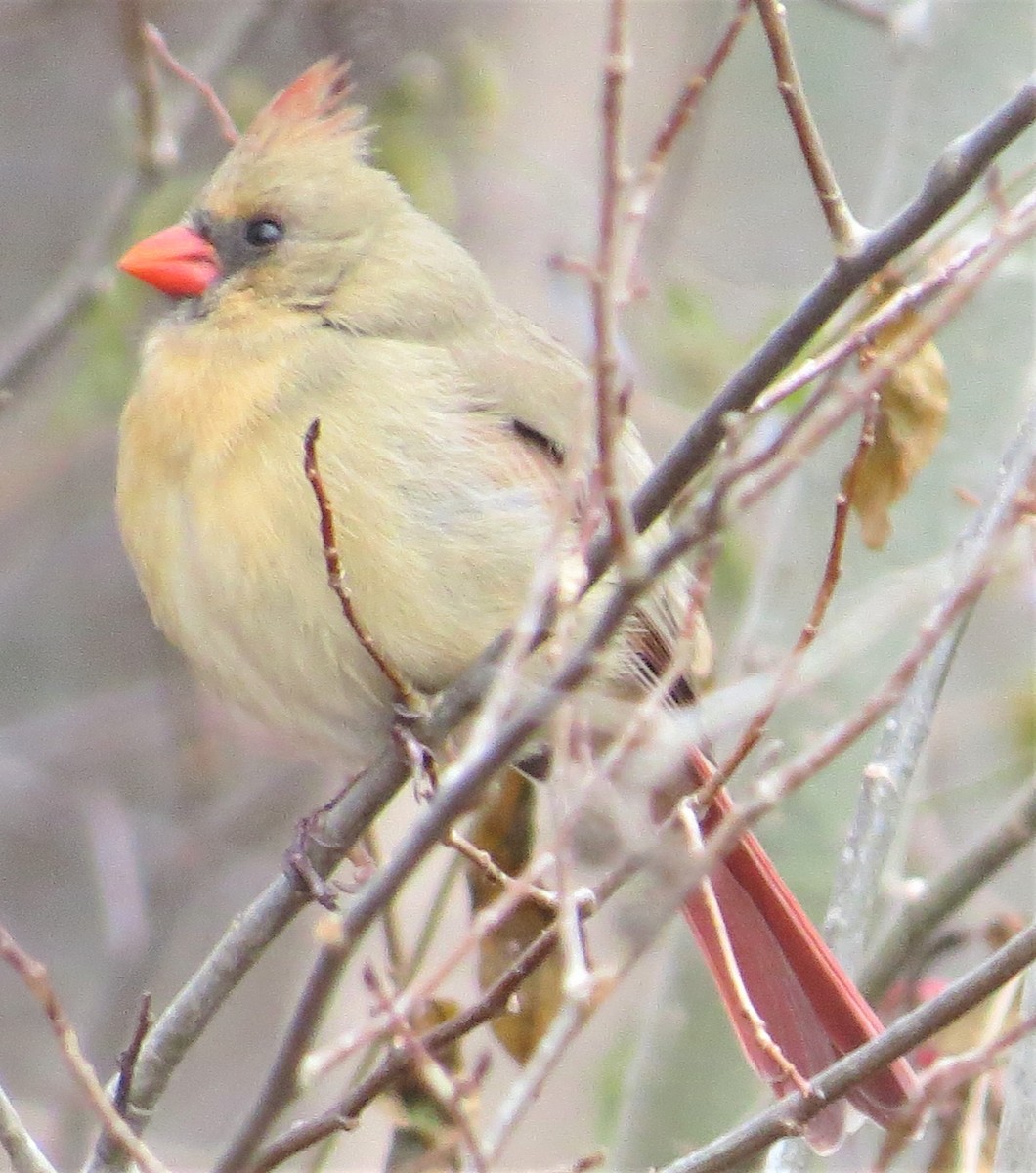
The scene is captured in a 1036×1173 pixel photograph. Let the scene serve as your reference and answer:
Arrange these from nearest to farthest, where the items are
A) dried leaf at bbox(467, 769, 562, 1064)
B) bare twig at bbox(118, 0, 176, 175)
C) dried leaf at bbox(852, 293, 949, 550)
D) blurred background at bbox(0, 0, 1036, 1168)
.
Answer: dried leaf at bbox(852, 293, 949, 550) < dried leaf at bbox(467, 769, 562, 1064) < bare twig at bbox(118, 0, 176, 175) < blurred background at bbox(0, 0, 1036, 1168)

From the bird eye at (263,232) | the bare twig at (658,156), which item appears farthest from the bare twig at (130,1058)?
the bird eye at (263,232)

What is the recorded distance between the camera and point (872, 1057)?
1.67 metres

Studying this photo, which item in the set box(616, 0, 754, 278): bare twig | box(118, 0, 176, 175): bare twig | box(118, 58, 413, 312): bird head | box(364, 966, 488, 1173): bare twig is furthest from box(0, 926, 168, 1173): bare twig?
box(118, 0, 176, 175): bare twig

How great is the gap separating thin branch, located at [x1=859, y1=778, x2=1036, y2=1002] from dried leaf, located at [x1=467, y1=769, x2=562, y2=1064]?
41 centimetres

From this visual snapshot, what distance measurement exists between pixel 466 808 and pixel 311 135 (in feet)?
5.45

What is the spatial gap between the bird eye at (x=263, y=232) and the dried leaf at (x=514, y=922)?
0.85m

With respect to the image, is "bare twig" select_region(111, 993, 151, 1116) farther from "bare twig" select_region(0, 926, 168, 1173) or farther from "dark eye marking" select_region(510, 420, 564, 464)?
"dark eye marking" select_region(510, 420, 564, 464)

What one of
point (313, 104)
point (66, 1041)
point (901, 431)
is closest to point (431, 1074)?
point (66, 1041)

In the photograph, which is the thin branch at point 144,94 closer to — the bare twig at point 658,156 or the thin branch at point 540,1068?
the bare twig at point 658,156

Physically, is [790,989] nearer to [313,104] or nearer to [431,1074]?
[431,1074]

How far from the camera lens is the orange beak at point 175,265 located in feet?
9.48

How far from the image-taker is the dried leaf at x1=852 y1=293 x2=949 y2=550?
2377mm

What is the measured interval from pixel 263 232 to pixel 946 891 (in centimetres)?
135

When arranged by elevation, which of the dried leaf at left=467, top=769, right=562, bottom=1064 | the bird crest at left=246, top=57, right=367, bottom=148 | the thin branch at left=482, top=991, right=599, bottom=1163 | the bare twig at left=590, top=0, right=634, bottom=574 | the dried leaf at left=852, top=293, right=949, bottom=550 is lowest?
the dried leaf at left=467, top=769, right=562, bottom=1064
